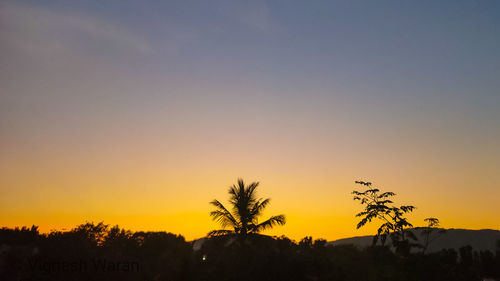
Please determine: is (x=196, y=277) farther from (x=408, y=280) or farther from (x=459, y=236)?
(x=459, y=236)

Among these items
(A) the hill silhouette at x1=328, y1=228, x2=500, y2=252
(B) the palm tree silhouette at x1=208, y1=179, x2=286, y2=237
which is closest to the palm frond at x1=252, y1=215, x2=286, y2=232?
(B) the palm tree silhouette at x1=208, y1=179, x2=286, y2=237

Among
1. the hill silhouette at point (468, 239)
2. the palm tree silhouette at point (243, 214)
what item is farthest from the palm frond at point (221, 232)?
the hill silhouette at point (468, 239)

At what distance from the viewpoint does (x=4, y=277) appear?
20406 mm

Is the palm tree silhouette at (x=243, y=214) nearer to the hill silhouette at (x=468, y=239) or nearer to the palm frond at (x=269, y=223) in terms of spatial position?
the palm frond at (x=269, y=223)

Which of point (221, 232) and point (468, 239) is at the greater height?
point (221, 232)

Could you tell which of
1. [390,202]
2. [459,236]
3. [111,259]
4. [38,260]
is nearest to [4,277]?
[38,260]

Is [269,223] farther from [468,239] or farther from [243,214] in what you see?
[468,239]

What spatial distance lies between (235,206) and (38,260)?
14615 mm

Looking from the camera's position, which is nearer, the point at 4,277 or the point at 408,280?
the point at 4,277

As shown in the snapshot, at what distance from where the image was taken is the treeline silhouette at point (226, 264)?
22016 millimetres

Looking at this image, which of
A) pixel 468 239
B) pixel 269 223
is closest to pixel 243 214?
pixel 269 223

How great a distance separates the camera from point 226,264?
24953 mm

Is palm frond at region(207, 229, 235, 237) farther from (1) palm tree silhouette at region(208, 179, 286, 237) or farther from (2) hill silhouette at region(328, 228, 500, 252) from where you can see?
(2) hill silhouette at region(328, 228, 500, 252)

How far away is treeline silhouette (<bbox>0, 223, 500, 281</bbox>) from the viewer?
2202cm
